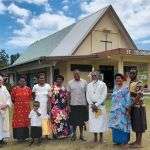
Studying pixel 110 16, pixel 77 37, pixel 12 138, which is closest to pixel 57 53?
pixel 77 37

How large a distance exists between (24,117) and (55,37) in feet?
75.4

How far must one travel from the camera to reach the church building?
25.0 metres

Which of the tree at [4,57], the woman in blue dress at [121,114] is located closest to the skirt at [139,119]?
the woman in blue dress at [121,114]

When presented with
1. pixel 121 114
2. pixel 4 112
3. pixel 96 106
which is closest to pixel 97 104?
pixel 96 106

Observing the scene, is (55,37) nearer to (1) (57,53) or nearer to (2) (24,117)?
(1) (57,53)

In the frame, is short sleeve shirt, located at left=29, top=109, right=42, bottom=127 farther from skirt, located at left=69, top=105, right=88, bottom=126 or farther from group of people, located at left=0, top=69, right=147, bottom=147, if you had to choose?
skirt, located at left=69, top=105, right=88, bottom=126

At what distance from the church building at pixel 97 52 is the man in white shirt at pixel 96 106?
13.9 metres

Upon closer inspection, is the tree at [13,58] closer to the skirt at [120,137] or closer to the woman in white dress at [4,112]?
the woman in white dress at [4,112]

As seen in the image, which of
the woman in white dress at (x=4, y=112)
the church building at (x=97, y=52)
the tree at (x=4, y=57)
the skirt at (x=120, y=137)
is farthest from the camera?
the tree at (x=4, y=57)

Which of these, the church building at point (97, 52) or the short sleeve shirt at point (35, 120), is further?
the church building at point (97, 52)

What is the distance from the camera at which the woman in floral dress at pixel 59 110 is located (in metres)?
10.1

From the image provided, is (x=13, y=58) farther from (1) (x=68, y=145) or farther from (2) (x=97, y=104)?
(1) (x=68, y=145)

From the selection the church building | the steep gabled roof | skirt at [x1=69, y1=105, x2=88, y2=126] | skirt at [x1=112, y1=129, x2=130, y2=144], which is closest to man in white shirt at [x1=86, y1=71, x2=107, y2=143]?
skirt at [x1=69, y1=105, x2=88, y2=126]

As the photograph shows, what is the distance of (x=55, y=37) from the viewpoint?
32.7 m
